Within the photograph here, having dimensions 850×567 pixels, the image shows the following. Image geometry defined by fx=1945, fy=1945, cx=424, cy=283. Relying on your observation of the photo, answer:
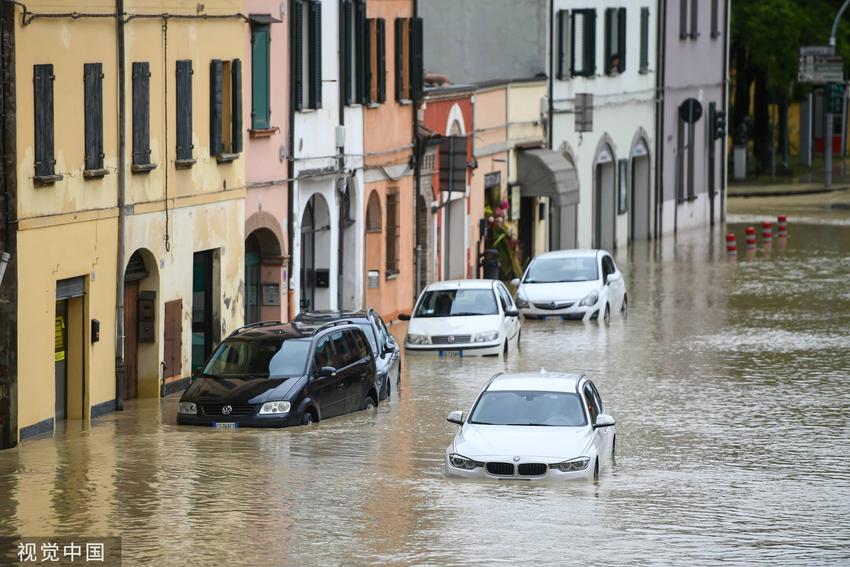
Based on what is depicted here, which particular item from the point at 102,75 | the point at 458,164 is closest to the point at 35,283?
the point at 102,75

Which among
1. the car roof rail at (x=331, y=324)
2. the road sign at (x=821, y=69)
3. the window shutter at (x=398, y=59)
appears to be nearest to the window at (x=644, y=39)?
the road sign at (x=821, y=69)

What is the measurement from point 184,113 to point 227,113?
1.86m

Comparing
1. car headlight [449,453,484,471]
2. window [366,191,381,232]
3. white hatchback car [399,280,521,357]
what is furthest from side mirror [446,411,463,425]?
window [366,191,381,232]

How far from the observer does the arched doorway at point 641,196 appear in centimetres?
6531

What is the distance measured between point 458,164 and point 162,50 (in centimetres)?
1668

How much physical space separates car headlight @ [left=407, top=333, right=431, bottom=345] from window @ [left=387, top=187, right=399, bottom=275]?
305 inches

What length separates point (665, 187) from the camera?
67.4 metres

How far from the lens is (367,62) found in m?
41.7

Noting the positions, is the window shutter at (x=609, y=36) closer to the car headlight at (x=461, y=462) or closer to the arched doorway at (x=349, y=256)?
the arched doorway at (x=349, y=256)

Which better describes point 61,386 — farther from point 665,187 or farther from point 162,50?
point 665,187

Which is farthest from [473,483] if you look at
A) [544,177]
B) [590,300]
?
[544,177]

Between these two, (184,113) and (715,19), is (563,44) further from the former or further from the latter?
(184,113)

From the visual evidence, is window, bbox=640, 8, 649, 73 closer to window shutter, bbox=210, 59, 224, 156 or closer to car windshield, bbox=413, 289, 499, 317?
car windshield, bbox=413, 289, 499, 317

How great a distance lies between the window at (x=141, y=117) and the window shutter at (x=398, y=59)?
45.9ft
